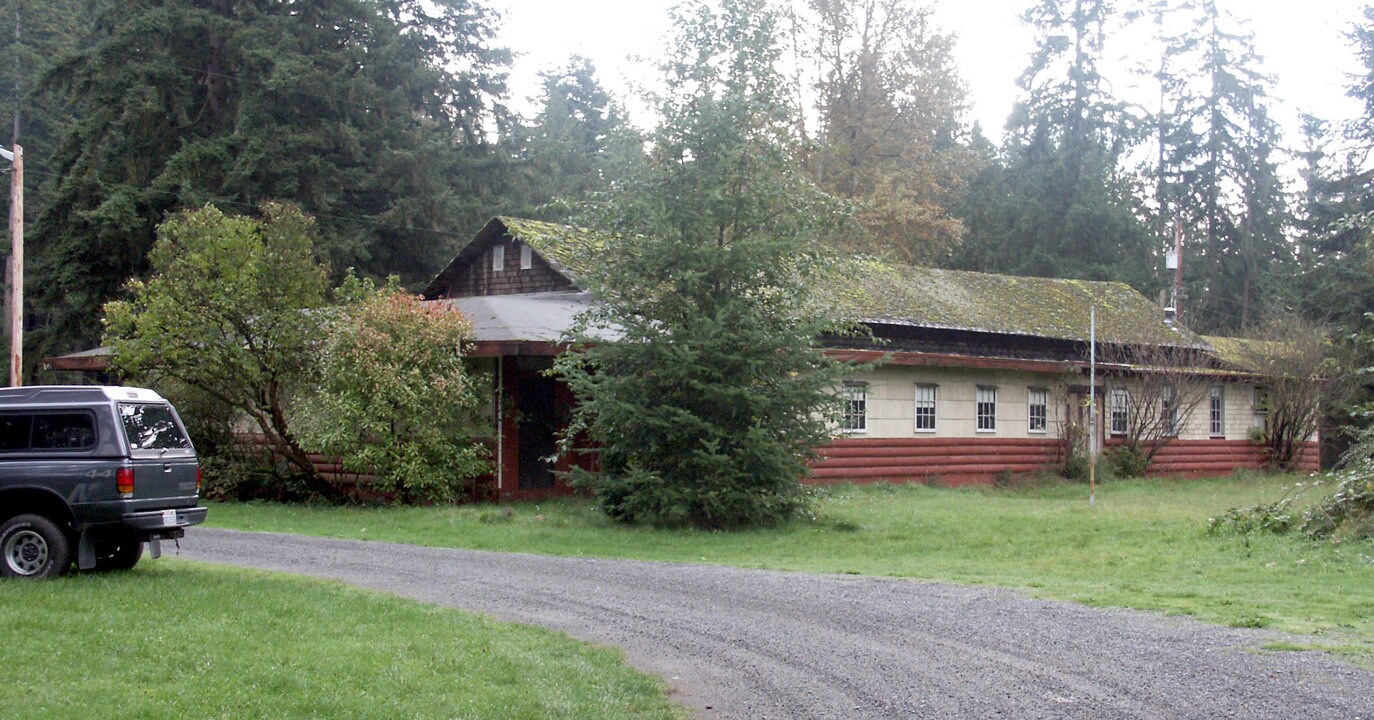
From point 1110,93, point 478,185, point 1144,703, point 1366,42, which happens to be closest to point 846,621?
point 1144,703

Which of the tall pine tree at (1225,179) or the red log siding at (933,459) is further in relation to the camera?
the tall pine tree at (1225,179)

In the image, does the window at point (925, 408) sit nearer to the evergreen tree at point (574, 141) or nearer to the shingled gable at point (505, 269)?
the shingled gable at point (505, 269)

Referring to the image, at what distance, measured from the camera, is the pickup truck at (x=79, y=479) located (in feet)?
37.2

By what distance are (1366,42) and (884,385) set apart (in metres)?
24.2

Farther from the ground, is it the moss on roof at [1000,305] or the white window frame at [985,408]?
the moss on roof at [1000,305]

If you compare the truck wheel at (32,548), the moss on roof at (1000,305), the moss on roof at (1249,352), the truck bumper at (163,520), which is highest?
the moss on roof at (1000,305)

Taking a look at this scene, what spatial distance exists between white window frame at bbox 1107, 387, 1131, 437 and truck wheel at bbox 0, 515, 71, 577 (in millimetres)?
24950

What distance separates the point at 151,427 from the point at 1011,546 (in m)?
10.3

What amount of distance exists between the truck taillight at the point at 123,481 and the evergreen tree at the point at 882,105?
104ft

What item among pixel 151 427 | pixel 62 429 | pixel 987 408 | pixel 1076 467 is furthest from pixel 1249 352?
pixel 62 429

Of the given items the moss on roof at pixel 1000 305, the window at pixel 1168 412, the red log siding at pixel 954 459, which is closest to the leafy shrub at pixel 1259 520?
the red log siding at pixel 954 459

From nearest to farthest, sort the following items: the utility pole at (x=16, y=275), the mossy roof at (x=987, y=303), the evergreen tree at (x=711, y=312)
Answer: the evergreen tree at (x=711, y=312)
the utility pole at (x=16, y=275)
the mossy roof at (x=987, y=303)

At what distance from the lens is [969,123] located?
5628 cm

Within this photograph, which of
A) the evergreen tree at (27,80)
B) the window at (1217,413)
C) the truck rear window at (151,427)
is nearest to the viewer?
the truck rear window at (151,427)
